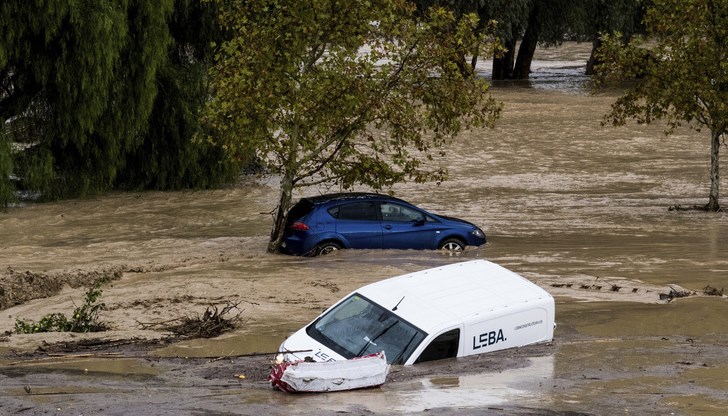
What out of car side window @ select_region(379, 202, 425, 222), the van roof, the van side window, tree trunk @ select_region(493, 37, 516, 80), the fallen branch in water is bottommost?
the fallen branch in water

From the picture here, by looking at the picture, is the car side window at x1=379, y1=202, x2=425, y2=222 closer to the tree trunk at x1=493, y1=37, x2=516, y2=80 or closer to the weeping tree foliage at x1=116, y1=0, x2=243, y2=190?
the weeping tree foliage at x1=116, y1=0, x2=243, y2=190

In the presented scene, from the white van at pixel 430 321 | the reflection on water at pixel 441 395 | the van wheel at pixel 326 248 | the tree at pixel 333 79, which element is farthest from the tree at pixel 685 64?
the reflection on water at pixel 441 395

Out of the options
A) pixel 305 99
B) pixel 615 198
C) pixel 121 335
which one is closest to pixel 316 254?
pixel 305 99

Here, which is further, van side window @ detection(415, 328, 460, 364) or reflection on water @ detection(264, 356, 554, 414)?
van side window @ detection(415, 328, 460, 364)

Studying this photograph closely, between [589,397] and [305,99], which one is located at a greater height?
[305,99]

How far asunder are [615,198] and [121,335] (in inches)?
692

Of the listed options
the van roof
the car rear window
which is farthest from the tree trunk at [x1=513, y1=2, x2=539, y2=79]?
the van roof

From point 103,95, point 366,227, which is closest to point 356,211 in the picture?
point 366,227

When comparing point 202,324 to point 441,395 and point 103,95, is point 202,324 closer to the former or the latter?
point 441,395

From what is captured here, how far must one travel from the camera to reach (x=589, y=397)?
1089 cm

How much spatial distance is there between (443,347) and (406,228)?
9616 millimetres

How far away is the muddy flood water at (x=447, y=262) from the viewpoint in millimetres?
10797

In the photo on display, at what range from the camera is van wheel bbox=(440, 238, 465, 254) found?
21.8 m

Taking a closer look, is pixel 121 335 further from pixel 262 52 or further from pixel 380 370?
pixel 262 52
